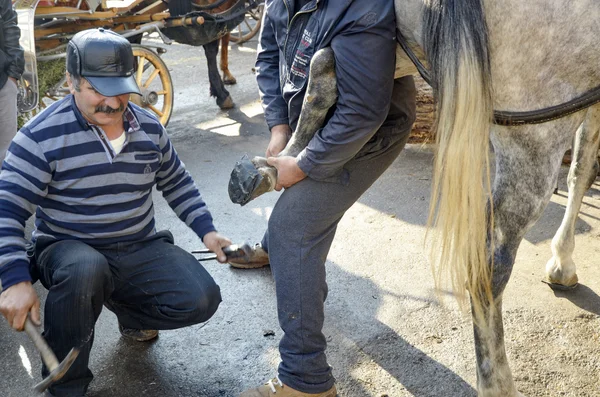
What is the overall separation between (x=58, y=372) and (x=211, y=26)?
435cm

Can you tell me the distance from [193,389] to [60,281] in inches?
26.6

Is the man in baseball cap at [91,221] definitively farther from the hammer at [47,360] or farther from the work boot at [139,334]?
the work boot at [139,334]

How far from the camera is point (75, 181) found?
245 centimetres

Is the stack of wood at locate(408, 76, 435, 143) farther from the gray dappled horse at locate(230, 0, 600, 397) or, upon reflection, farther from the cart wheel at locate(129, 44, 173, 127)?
the gray dappled horse at locate(230, 0, 600, 397)

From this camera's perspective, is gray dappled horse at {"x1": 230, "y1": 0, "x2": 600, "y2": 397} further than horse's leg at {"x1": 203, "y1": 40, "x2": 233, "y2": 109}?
No

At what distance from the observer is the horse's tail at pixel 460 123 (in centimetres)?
194

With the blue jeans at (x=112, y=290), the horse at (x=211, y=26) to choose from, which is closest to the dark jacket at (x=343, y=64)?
the blue jeans at (x=112, y=290)

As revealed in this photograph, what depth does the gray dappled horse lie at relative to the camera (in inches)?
75.7

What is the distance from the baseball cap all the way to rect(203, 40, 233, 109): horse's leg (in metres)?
4.03

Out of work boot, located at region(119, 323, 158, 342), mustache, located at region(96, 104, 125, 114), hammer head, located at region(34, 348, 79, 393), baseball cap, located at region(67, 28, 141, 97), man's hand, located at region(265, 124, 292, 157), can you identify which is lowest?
work boot, located at region(119, 323, 158, 342)

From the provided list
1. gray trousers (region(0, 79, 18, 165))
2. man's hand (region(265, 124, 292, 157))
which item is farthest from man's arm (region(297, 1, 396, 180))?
gray trousers (region(0, 79, 18, 165))

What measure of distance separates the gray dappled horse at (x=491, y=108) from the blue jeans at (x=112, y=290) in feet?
1.65

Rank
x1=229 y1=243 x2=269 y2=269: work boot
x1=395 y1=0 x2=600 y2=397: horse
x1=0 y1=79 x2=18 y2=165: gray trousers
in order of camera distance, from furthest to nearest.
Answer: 1. x1=0 y1=79 x2=18 y2=165: gray trousers
2. x1=229 y1=243 x2=269 y2=269: work boot
3. x1=395 y1=0 x2=600 y2=397: horse

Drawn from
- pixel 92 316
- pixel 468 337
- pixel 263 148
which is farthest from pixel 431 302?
pixel 263 148
